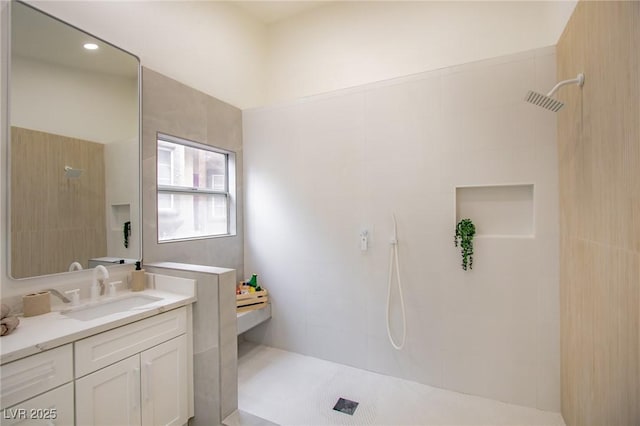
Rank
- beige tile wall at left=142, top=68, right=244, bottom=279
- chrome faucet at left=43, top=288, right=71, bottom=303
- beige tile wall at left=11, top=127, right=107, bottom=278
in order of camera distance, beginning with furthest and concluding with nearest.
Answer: beige tile wall at left=142, top=68, right=244, bottom=279 → chrome faucet at left=43, top=288, right=71, bottom=303 → beige tile wall at left=11, top=127, right=107, bottom=278

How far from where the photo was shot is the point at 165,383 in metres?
1.72

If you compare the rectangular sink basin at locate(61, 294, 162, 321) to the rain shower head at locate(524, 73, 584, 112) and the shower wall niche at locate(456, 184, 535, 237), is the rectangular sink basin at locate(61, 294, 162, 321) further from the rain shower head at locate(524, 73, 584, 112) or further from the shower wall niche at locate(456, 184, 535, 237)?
the rain shower head at locate(524, 73, 584, 112)

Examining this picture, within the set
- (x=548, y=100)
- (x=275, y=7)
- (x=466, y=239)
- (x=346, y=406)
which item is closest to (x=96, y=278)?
(x=346, y=406)

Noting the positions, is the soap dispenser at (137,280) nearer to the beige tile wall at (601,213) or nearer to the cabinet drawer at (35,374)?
the cabinet drawer at (35,374)

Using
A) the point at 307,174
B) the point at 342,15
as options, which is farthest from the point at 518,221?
the point at 342,15

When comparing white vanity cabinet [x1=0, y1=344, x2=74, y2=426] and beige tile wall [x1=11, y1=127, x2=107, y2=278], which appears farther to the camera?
beige tile wall [x1=11, y1=127, x2=107, y2=278]

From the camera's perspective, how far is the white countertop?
118 cm

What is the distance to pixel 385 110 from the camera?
239 centimetres

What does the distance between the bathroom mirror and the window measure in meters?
0.34

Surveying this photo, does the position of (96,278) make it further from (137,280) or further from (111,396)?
(111,396)

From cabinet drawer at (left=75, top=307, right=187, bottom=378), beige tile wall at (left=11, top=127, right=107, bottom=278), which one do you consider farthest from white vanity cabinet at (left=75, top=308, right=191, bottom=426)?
beige tile wall at (left=11, top=127, right=107, bottom=278)

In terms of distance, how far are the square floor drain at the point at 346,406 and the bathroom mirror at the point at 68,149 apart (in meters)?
1.81

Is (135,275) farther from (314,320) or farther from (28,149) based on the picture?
(314,320)

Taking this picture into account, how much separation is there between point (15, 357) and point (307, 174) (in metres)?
2.15
